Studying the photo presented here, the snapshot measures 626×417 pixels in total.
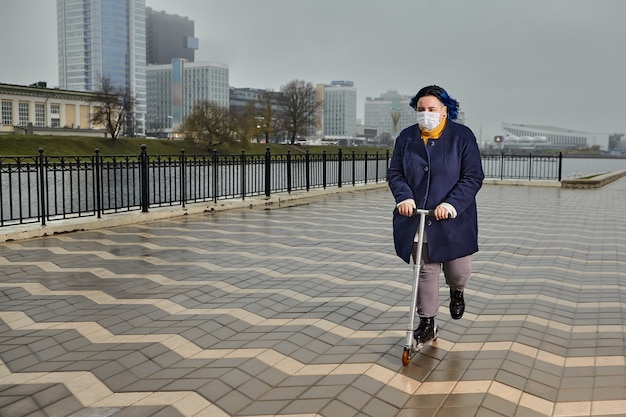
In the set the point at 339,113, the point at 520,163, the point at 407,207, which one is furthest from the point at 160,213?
the point at 339,113

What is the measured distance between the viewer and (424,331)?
3.80 m

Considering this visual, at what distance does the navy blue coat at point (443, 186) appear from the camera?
3580 millimetres

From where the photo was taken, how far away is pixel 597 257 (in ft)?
23.8

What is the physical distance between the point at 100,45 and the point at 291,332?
524 ft

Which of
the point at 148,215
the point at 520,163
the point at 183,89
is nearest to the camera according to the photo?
the point at 148,215

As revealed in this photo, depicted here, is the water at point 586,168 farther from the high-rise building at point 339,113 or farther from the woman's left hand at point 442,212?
the high-rise building at point 339,113

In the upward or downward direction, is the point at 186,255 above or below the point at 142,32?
below

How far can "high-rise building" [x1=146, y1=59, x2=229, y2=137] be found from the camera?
13800cm

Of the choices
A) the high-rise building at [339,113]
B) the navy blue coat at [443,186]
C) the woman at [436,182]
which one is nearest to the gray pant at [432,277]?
the woman at [436,182]

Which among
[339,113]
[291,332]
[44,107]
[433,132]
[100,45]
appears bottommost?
[291,332]

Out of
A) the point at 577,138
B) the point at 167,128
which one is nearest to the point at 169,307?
the point at 167,128

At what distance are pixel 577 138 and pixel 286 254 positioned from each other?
501ft

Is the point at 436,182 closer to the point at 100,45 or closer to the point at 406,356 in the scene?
the point at 406,356

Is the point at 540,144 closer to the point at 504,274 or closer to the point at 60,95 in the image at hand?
the point at 60,95
